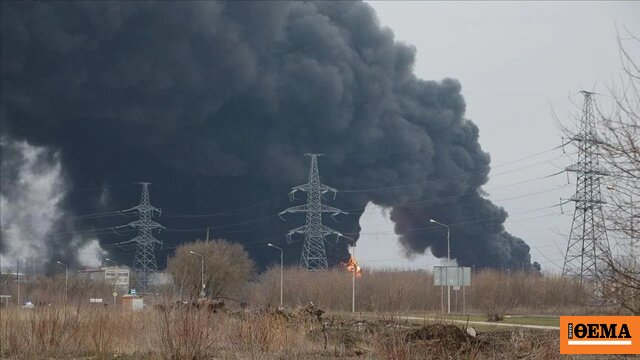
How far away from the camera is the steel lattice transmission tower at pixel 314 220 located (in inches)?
3007

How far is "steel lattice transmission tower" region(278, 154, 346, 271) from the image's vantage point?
76.4 metres

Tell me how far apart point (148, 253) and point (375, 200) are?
2412 cm

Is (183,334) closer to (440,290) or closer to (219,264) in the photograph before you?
(440,290)

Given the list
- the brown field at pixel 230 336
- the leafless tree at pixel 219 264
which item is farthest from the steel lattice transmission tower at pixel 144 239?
the brown field at pixel 230 336

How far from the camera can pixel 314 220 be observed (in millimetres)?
77500

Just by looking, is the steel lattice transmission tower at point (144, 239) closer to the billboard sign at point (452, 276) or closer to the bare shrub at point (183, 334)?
the billboard sign at point (452, 276)

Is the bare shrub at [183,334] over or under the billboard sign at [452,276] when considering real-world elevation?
under

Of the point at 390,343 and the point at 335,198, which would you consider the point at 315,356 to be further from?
the point at 335,198

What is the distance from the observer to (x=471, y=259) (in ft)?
286

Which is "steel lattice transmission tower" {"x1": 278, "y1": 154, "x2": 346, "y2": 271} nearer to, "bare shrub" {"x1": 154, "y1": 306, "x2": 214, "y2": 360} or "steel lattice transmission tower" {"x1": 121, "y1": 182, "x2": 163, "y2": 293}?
"steel lattice transmission tower" {"x1": 121, "y1": 182, "x2": 163, "y2": 293}

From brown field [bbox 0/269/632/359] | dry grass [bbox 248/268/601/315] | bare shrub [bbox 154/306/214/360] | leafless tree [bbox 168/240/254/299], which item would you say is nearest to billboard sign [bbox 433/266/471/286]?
dry grass [bbox 248/268/601/315]

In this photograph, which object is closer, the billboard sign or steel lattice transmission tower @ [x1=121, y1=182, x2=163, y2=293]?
the billboard sign

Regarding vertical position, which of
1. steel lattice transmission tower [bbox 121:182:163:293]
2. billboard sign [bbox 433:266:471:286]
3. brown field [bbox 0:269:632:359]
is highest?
steel lattice transmission tower [bbox 121:182:163:293]

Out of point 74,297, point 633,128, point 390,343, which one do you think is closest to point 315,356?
point 390,343
